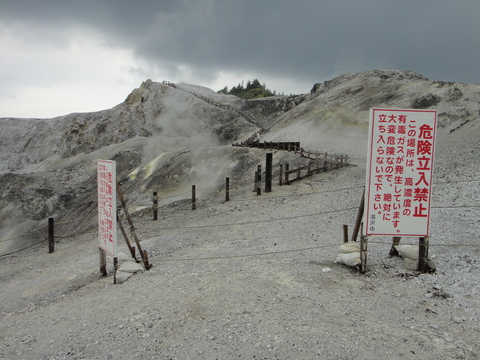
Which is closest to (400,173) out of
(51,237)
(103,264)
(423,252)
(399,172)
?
(399,172)

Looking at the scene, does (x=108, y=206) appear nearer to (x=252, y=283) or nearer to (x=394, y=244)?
(x=252, y=283)

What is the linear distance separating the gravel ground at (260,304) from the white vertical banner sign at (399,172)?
1.03m

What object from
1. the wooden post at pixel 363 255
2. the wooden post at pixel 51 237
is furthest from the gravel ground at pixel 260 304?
the wooden post at pixel 51 237

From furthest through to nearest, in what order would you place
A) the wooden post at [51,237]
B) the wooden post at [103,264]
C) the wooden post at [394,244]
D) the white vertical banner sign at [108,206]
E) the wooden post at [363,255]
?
1. the wooden post at [51,237]
2. the wooden post at [103,264]
3. the white vertical banner sign at [108,206]
4. the wooden post at [394,244]
5. the wooden post at [363,255]

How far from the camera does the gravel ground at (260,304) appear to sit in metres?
4.86

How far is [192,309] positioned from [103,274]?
13.2ft

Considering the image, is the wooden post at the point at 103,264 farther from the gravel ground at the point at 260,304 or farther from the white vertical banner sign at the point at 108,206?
the white vertical banner sign at the point at 108,206

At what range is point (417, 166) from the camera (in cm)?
673

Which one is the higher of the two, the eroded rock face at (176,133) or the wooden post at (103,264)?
the eroded rock face at (176,133)

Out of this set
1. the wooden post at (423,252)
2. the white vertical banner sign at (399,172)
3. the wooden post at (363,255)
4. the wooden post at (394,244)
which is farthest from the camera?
the wooden post at (394,244)

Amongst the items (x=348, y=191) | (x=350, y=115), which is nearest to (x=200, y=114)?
(x=350, y=115)

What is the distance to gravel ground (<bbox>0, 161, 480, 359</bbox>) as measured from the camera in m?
4.86

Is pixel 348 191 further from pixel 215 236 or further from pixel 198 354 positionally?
pixel 198 354

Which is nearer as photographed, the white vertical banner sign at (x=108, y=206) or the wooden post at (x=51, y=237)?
the white vertical banner sign at (x=108, y=206)
